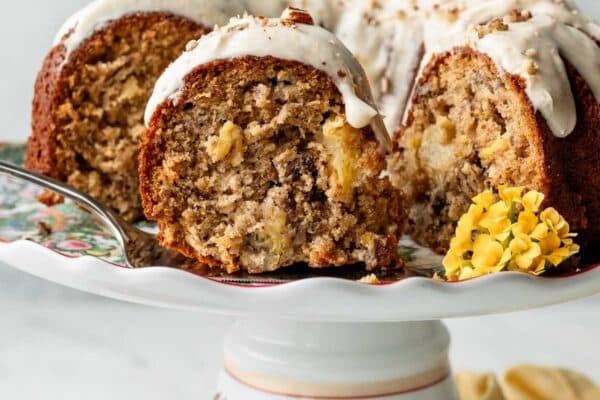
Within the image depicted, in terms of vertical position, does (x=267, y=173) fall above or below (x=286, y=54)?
below

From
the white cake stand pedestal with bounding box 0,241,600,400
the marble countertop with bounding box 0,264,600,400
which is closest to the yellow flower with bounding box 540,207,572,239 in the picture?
the white cake stand pedestal with bounding box 0,241,600,400

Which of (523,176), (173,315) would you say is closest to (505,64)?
(523,176)

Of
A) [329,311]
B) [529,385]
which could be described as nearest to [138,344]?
[529,385]

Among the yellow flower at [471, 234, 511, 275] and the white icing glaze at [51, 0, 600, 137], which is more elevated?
the white icing glaze at [51, 0, 600, 137]

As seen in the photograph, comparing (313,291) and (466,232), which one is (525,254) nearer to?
(466,232)

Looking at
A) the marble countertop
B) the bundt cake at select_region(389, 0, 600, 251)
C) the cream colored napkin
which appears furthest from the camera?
the marble countertop

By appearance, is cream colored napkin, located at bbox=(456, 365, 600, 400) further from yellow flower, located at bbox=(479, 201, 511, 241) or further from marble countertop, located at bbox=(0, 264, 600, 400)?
yellow flower, located at bbox=(479, 201, 511, 241)
